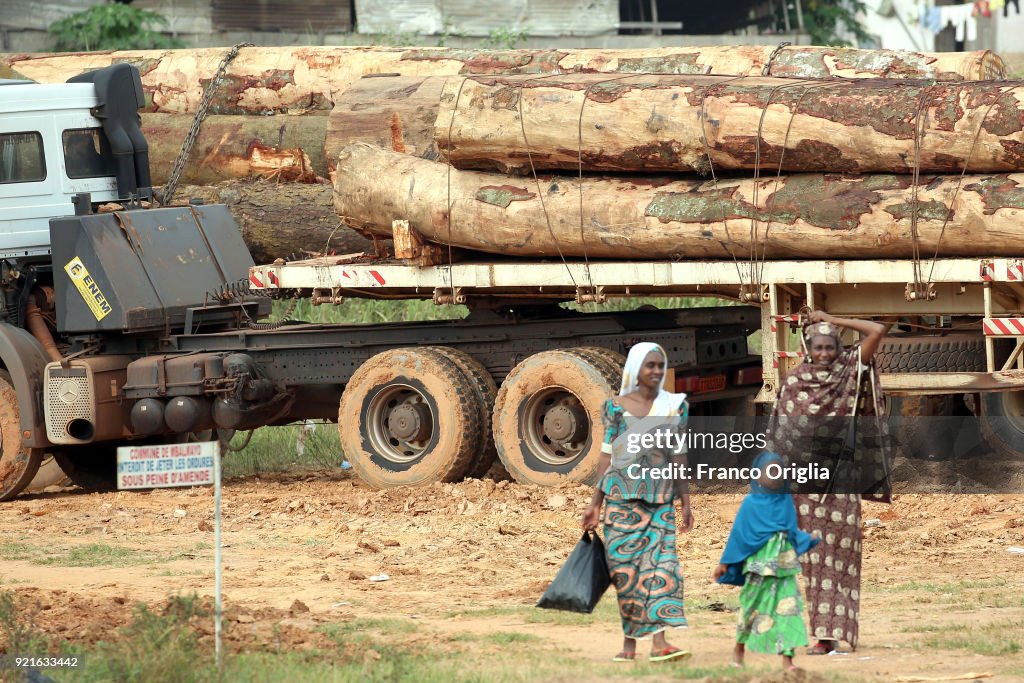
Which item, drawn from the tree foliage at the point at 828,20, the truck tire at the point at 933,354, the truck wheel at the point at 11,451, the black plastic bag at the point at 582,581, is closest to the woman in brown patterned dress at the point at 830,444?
the black plastic bag at the point at 582,581

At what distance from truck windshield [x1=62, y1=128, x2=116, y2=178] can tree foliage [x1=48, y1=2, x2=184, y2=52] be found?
33.0 feet

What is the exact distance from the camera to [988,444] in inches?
478

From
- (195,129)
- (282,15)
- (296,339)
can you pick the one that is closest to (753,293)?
(296,339)

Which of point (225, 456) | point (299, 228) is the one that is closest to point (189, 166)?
point (299, 228)

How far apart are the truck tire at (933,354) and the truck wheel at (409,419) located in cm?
308

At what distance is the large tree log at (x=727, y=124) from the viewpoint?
10672 millimetres

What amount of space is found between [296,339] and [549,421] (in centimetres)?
228

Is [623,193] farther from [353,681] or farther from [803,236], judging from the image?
[353,681]

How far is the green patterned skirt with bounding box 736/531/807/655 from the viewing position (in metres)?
6.91

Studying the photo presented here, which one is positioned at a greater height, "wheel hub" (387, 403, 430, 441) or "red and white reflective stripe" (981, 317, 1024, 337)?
"red and white reflective stripe" (981, 317, 1024, 337)

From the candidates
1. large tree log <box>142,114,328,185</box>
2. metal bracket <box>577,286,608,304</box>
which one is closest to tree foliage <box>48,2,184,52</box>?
large tree log <box>142,114,328,185</box>

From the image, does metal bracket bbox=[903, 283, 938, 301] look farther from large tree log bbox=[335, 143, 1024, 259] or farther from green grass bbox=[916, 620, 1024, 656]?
green grass bbox=[916, 620, 1024, 656]

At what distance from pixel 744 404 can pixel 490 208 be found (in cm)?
299

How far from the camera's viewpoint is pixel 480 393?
12.9 metres
